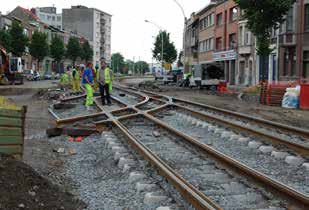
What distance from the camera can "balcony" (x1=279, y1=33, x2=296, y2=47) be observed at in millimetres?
40156

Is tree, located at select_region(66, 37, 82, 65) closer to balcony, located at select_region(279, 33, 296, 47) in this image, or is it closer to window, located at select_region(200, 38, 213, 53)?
window, located at select_region(200, 38, 213, 53)

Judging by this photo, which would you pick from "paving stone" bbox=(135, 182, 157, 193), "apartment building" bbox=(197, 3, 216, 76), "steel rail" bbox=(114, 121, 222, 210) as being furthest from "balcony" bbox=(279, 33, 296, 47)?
"paving stone" bbox=(135, 182, 157, 193)

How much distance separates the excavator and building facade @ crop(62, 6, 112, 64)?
341 feet

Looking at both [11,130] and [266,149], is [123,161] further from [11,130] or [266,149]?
[266,149]

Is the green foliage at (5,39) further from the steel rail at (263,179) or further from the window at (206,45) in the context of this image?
the steel rail at (263,179)

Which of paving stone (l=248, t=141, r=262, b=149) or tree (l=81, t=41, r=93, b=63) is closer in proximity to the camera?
paving stone (l=248, t=141, r=262, b=149)

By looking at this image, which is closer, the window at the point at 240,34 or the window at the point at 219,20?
the window at the point at 240,34

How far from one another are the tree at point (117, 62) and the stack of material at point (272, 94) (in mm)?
151469

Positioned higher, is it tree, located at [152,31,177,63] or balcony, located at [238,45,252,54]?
tree, located at [152,31,177,63]

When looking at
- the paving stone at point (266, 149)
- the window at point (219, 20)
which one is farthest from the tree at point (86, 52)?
the paving stone at point (266, 149)

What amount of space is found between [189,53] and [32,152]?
82.5 metres

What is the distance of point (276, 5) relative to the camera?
3189 cm

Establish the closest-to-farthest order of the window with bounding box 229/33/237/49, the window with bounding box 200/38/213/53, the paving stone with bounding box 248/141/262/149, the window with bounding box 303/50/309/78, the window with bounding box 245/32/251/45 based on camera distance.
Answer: the paving stone with bounding box 248/141/262/149 → the window with bounding box 303/50/309/78 → the window with bounding box 245/32/251/45 → the window with bounding box 229/33/237/49 → the window with bounding box 200/38/213/53

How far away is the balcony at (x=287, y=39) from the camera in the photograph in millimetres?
40156
